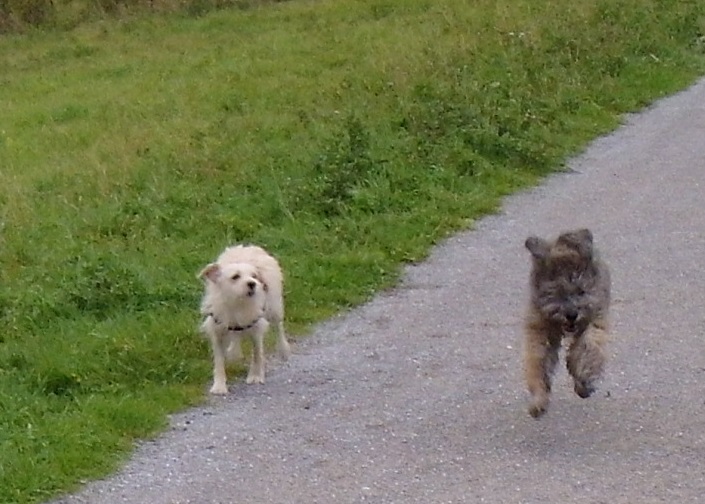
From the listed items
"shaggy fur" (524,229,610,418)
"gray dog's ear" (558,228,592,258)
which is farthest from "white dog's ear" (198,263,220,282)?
"gray dog's ear" (558,228,592,258)

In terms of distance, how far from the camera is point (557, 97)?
16.1 m

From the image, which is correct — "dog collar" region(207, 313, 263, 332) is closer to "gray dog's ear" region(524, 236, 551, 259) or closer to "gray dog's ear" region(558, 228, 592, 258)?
"gray dog's ear" region(524, 236, 551, 259)

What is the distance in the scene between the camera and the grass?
819 cm

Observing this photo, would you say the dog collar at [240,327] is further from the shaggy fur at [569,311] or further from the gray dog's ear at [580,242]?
the gray dog's ear at [580,242]

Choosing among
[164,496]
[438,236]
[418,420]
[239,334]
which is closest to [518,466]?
[418,420]

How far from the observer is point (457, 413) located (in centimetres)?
734

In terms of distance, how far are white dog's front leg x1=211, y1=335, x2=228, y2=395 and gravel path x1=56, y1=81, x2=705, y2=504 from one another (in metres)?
0.13

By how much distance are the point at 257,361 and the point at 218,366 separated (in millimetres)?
253

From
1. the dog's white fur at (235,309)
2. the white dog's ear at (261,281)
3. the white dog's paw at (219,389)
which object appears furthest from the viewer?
the white dog's ear at (261,281)

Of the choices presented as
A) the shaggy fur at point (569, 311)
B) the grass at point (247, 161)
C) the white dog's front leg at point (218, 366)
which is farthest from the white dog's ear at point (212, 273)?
the shaggy fur at point (569, 311)

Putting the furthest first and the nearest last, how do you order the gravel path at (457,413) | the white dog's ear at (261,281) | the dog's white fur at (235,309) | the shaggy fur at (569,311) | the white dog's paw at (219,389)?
the white dog's ear at (261,281)
the dog's white fur at (235,309)
the white dog's paw at (219,389)
the shaggy fur at (569,311)
the gravel path at (457,413)

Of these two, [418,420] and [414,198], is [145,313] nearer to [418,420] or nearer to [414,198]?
[418,420]

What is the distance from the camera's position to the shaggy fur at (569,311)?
6.88 metres

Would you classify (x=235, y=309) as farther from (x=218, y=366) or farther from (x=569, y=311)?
(x=569, y=311)
